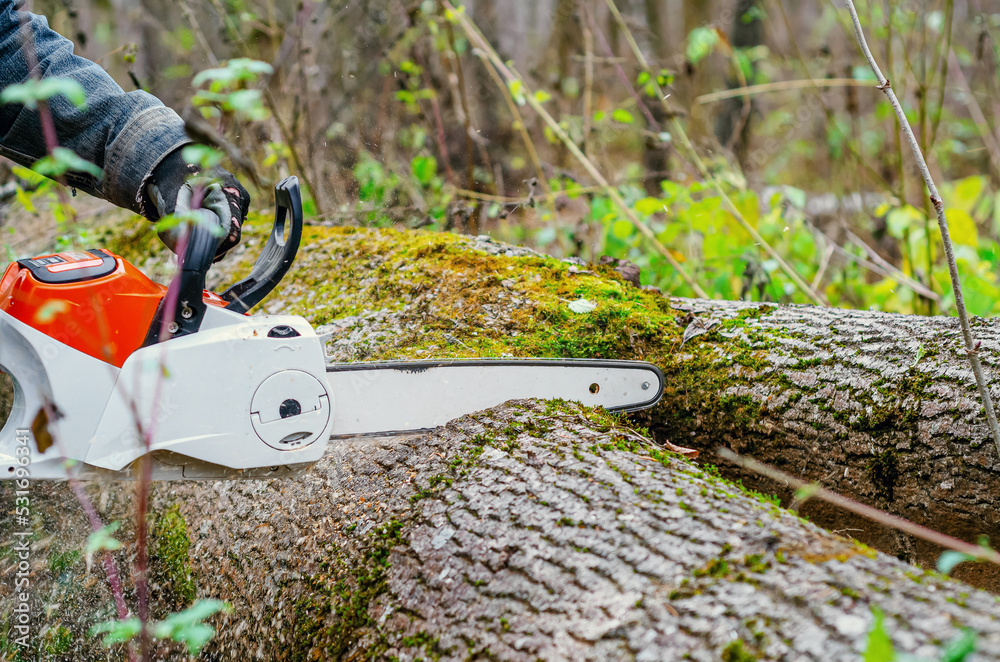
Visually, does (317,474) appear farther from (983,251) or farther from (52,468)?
(983,251)

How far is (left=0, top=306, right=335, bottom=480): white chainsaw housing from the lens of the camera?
50.1 inches

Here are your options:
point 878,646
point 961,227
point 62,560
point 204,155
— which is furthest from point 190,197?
point 961,227

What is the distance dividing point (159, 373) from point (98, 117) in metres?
0.73

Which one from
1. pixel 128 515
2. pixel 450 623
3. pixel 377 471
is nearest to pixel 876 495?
pixel 450 623

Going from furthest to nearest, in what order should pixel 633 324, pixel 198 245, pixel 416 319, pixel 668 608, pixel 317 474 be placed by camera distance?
1. pixel 416 319
2. pixel 633 324
3. pixel 317 474
4. pixel 198 245
5. pixel 668 608

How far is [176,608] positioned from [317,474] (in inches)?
21.9

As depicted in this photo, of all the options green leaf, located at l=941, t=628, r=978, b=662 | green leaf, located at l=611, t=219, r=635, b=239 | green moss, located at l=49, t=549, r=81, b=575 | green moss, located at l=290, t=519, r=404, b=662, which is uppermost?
green leaf, located at l=611, t=219, r=635, b=239

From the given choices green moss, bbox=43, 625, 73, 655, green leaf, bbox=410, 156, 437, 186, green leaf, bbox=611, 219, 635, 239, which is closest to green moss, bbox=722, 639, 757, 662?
green moss, bbox=43, 625, 73, 655

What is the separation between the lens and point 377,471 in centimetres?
157

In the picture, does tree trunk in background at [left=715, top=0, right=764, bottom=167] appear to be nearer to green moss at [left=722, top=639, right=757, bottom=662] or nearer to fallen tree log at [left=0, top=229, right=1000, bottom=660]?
fallen tree log at [left=0, top=229, right=1000, bottom=660]

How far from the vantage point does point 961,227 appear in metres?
3.14

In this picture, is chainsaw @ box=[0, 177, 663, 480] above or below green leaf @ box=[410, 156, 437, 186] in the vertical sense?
below

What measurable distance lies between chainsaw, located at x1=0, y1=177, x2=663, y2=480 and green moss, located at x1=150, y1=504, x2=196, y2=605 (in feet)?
1.75

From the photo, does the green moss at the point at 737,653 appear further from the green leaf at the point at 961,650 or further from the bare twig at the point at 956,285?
the bare twig at the point at 956,285
